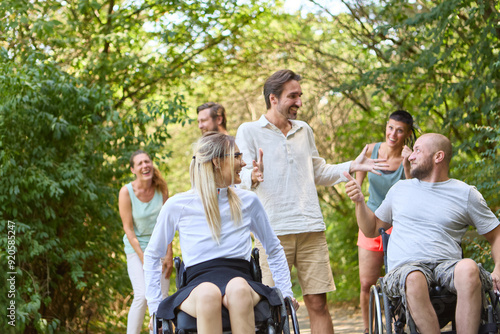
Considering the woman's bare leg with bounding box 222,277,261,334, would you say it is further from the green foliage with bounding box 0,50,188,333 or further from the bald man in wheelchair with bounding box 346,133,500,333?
the green foliage with bounding box 0,50,188,333

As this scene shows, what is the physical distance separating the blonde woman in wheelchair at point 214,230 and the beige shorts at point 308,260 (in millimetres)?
587

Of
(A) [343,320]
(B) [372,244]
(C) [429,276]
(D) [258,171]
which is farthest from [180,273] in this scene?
(A) [343,320]

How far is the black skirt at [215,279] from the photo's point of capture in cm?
290

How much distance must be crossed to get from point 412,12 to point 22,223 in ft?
17.6

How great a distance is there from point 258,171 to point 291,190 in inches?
11.8

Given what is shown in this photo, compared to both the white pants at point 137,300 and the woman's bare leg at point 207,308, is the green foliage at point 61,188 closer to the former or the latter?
the white pants at point 137,300

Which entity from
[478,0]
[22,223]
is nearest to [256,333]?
[22,223]

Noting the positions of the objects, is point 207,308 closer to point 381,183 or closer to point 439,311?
point 439,311

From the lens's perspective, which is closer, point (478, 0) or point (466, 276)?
point (466, 276)

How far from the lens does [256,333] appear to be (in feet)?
10.0

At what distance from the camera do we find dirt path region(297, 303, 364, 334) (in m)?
6.66

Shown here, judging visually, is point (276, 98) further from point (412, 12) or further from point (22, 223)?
point (412, 12)

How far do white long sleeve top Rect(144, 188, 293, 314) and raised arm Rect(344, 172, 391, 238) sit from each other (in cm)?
59

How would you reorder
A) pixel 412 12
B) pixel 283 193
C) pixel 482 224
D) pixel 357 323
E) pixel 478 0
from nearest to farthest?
pixel 482 224, pixel 283 193, pixel 478 0, pixel 357 323, pixel 412 12
